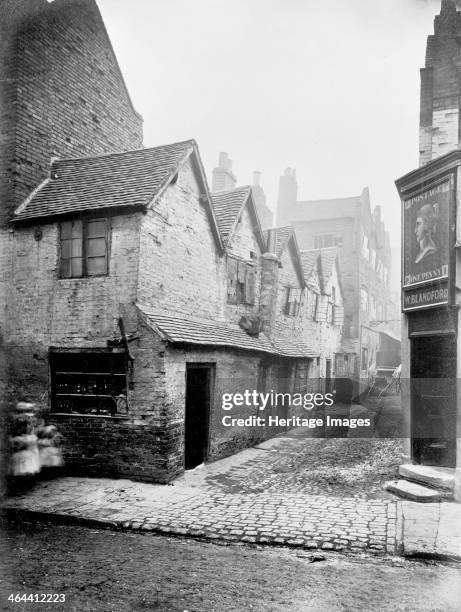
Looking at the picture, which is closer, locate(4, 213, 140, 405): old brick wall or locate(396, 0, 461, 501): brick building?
locate(396, 0, 461, 501): brick building

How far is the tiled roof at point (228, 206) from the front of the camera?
15.4m

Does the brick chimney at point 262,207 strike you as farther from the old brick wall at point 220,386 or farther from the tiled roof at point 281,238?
the old brick wall at point 220,386

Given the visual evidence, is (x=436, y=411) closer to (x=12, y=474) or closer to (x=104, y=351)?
(x=104, y=351)

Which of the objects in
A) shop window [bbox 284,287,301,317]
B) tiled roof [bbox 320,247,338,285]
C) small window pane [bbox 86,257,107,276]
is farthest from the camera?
tiled roof [bbox 320,247,338,285]

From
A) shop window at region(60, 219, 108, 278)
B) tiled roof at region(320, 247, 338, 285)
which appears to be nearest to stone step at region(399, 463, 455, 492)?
shop window at region(60, 219, 108, 278)

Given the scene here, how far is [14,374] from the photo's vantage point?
1122 centimetres

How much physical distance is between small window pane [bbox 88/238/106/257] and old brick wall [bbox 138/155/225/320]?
3.10 feet

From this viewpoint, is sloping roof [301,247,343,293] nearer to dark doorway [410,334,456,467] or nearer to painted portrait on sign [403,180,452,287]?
painted portrait on sign [403,180,452,287]

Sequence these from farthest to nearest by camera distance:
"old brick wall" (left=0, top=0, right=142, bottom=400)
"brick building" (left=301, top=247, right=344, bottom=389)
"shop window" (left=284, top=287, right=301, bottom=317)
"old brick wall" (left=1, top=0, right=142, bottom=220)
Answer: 1. "brick building" (left=301, top=247, right=344, bottom=389)
2. "shop window" (left=284, top=287, right=301, bottom=317)
3. "old brick wall" (left=1, top=0, right=142, bottom=220)
4. "old brick wall" (left=0, top=0, right=142, bottom=400)

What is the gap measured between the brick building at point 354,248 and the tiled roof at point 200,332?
17.2 metres

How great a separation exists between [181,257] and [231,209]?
4642 mm

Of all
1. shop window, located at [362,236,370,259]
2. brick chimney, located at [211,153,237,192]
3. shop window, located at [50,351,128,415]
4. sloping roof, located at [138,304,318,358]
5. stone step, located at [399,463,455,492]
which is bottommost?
stone step, located at [399,463,455,492]

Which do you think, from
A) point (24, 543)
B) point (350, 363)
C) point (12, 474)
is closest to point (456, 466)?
point (24, 543)

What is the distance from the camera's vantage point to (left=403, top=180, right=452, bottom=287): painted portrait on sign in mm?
9047
